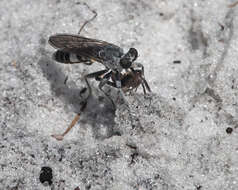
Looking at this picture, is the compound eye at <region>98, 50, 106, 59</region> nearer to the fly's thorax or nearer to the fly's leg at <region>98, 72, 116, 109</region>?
the fly's thorax

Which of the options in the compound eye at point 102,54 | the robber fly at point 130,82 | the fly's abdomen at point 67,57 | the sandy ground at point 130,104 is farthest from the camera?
the fly's abdomen at point 67,57

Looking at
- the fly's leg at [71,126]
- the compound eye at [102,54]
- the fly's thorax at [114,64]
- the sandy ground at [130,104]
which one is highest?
the compound eye at [102,54]

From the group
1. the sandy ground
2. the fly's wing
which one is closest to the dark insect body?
the fly's wing

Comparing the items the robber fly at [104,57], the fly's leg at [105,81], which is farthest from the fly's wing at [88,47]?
the fly's leg at [105,81]

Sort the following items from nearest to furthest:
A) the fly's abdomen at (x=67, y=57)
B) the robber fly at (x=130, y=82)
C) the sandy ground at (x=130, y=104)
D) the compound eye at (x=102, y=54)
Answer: the sandy ground at (x=130, y=104) < the robber fly at (x=130, y=82) < the compound eye at (x=102, y=54) < the fly's abdomen at (x=67, y=57)

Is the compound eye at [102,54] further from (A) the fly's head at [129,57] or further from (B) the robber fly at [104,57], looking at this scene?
(A) the fly's head at [129,57]

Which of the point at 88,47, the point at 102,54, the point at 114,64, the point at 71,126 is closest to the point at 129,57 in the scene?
the point at 114,64

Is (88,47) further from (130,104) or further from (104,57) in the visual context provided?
(130,104)

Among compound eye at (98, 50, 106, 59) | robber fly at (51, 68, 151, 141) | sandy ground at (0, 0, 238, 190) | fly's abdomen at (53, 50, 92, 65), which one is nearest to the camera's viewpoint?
sandy ground at (0, 0, 238, 190)
